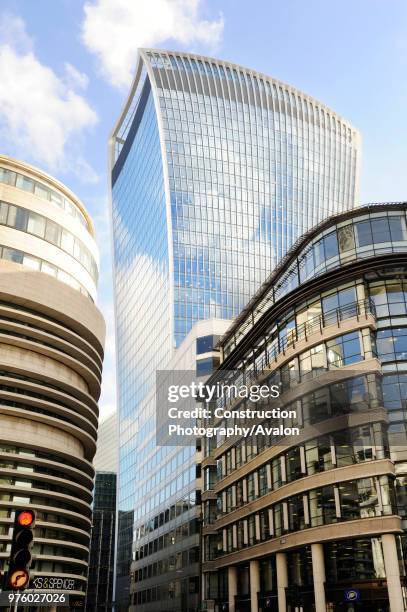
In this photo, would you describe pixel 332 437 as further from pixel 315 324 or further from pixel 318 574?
pixel 315 324

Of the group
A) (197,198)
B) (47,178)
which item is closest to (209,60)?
(197,198)

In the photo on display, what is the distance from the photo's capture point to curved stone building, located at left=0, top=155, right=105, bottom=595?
55.8m

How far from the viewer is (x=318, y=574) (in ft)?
142

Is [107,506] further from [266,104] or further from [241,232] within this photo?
[266,104]

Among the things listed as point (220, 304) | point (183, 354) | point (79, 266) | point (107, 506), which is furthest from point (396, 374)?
point (107, 506)

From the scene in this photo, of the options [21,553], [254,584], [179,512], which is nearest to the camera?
[21,553]

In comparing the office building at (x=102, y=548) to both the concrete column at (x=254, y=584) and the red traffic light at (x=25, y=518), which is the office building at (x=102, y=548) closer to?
the concrete column at (x=254, y=584)

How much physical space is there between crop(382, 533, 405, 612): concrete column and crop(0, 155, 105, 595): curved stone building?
3036cm

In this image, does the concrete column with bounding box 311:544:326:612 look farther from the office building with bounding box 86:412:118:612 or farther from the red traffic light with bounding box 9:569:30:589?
the office building with bounding box 86:412:118:612

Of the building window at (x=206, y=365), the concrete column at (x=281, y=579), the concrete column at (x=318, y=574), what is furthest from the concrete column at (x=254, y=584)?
the building window at (x=206, y=365)

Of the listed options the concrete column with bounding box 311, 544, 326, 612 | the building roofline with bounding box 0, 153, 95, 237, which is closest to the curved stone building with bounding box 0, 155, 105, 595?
the building roofline with bounding box 0, 153, 95, 237

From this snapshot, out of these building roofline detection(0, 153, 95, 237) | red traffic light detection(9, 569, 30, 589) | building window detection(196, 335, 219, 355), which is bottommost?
red traffic light detection(9, 569, 30, 589)

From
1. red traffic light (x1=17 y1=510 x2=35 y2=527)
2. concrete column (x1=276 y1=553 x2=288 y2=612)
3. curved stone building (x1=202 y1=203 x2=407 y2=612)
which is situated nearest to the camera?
red traffic light (x1=17 y1=510 x2=35 y2=527)

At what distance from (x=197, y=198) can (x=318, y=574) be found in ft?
358
